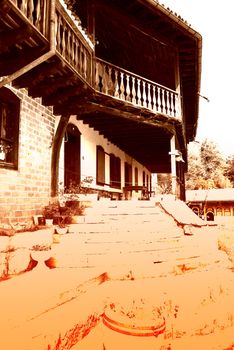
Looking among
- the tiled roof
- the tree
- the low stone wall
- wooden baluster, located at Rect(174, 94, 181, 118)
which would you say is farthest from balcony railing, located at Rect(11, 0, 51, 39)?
the tree

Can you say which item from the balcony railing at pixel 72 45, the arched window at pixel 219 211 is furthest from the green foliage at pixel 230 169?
the balcony railing at pixel 72 45

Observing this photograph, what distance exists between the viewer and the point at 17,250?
514 centimetres

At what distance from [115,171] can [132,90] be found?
6545 mm

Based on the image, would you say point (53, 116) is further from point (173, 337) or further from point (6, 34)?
point (173, 337)

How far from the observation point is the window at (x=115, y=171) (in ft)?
49.7

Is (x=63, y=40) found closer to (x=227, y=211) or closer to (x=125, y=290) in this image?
(x=125, y=290)

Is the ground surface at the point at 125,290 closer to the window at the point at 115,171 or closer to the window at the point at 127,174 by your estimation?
the window at the point at 115,171

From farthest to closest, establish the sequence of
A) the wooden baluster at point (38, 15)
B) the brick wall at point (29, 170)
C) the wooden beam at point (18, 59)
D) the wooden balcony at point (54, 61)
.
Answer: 1. the brick wall at point (29, 170)
2. the wooden beam at point (18, 59)
3. the wooden baluster at point (38, 15)
4. the wooden balcony at point (54, 61)

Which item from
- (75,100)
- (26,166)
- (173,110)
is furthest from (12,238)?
(173,110)

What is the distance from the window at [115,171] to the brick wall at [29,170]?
20.7ft

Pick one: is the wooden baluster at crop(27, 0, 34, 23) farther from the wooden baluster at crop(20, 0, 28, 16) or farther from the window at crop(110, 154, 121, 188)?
the window at crop(110, 154, 121, 188)

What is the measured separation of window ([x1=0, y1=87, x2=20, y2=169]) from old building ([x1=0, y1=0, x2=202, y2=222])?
22 mm

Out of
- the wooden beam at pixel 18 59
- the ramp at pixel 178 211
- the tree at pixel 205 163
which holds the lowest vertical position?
the ramp at pixel 178 211

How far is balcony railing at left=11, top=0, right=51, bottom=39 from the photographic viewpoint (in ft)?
17.9
